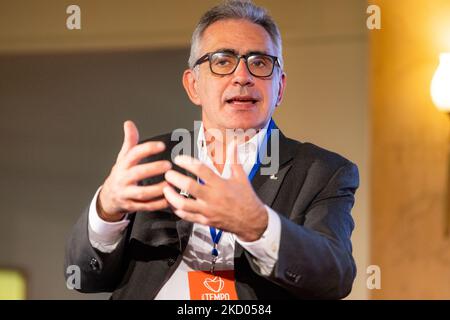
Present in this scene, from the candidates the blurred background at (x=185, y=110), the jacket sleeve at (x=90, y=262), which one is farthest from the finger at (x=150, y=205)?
the blurred background at (x=185, y=110)

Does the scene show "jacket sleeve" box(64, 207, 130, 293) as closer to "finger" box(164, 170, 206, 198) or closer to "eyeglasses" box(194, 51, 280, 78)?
"finger" box(164, 170, 206, 198)

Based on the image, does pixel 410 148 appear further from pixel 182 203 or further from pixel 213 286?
pixel 182 203

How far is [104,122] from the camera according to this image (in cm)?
352

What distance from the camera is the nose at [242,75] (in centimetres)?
184

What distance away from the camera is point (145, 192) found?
1484 millimetres

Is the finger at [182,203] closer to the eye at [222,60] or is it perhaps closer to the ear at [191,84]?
the eye at [222,60]

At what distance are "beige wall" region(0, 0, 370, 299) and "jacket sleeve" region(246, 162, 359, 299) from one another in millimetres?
1679

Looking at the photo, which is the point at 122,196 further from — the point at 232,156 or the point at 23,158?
the point at 23,158

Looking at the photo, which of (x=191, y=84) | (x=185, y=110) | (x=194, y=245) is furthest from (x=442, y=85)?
(x=194, y=245)

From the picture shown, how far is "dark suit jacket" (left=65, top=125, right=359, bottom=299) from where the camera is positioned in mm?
1688

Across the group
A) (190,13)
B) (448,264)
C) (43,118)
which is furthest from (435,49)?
(43,118)

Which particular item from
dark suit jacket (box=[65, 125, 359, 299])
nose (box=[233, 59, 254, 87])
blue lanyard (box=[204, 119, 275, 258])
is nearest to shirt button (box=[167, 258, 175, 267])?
dark suit jacket (box=[65, 125, 359, 299])

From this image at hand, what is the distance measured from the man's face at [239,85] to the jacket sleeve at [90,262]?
0.44 metres
